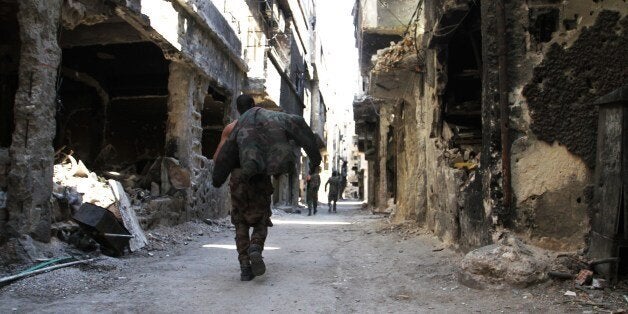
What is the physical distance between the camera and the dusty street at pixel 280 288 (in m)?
2.98

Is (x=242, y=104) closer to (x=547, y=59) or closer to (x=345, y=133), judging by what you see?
(x=547, y=59)

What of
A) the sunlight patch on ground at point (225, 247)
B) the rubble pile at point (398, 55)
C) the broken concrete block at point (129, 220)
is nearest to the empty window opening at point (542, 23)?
the rubble pile at point (398, 55)

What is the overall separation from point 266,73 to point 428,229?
7.98m

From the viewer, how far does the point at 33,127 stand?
4254 mm

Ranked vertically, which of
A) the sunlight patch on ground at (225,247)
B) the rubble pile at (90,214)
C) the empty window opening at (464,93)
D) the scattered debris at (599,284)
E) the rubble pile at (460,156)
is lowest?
the sunlight patch on ground at (225,247)

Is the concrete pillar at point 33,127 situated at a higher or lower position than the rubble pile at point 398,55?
lower

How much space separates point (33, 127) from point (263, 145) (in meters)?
2.15

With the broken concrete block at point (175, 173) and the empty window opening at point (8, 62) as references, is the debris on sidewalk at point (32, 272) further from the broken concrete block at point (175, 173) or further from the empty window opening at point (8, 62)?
the broken concrete block at point (175, 173)

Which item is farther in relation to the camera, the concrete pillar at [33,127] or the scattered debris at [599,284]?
the concrete pillar at [33,127]

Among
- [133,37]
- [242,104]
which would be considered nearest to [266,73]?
[133,37]

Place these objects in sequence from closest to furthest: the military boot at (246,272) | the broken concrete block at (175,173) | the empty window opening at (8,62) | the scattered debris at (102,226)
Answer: the military boot at (246,272) < the scattered debris at (102,226) < the empty window opening at (8,62) < the broken concrete block at (175,173)

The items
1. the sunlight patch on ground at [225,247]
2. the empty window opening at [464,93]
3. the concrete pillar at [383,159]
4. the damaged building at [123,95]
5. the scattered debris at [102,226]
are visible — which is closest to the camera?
the damaged building at [123,95]

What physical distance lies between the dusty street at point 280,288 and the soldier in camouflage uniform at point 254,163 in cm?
37

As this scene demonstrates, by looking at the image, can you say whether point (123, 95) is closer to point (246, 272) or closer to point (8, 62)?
point (8, 62)
